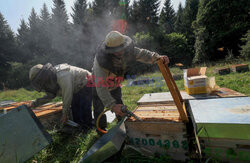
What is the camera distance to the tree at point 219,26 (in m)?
14.2

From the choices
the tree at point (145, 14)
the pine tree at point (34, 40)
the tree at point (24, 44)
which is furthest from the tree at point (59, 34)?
the tree at point (145, 14)

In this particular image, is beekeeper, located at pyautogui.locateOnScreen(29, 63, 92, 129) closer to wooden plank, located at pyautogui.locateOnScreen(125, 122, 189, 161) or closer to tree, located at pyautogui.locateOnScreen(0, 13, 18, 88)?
wooden plank, located at pyautogui.locateOnScreen(125, 122, 189, 161)

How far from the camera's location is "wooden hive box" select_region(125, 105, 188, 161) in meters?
1.30

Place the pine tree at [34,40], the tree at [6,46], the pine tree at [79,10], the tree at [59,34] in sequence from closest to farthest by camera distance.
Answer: the tree at [59,34], the tree at [6,46], the pine tree at [34,40], the pine tree at [79,10]

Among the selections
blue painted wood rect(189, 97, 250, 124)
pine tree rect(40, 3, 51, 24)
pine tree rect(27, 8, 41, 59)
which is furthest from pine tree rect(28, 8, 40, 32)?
blue painted wood rect(189, 97, 250, 124)

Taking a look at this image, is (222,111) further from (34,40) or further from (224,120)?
(34,40)

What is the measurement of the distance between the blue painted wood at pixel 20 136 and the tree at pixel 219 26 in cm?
1578

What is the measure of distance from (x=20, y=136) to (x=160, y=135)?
62.6 inches

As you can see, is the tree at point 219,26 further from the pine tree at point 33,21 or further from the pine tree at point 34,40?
the pine tree at point 33,21

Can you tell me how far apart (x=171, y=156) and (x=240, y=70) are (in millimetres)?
6767

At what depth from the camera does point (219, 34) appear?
1509cm

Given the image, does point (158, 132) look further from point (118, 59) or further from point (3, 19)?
point (3, 19)

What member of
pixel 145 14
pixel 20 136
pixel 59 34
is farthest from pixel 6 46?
pixel 20 136

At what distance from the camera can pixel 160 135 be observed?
54.5 inches
